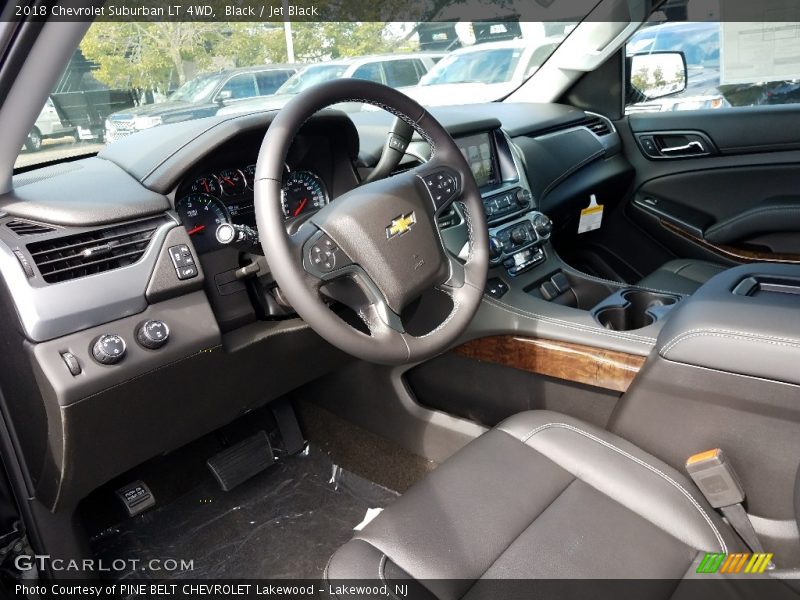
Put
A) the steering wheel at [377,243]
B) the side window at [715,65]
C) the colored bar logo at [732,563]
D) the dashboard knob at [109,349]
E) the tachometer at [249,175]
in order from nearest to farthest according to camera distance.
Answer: the colored bar logo at [732,563], the steering wheel at [377,243], the dashboard knob at [109,349], the tachometer at [249,175], the side window at [715,65]

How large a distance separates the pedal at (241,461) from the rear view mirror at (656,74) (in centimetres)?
220

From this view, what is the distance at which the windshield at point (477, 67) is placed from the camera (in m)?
2.63

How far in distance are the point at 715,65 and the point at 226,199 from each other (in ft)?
7.35

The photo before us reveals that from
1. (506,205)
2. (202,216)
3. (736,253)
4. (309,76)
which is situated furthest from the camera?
(736,253)

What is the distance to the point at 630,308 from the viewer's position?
1.82 meters

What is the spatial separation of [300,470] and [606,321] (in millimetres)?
1124

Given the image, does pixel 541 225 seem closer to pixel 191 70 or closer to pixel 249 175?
pixel 249 175

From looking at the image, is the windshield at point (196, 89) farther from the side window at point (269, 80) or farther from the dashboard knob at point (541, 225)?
the dashboard knob at point (541, 225)

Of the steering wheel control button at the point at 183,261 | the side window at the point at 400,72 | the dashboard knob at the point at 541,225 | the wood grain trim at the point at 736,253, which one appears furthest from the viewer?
the wood grain trim at the point at 736,253

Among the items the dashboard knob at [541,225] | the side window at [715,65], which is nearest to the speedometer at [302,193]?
the dashboard knob at [541,225]

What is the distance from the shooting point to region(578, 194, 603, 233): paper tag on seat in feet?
8.97

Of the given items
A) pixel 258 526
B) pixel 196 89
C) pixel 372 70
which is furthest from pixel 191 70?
pixel 258 526

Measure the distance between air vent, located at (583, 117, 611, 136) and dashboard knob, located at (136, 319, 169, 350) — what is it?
2.12m

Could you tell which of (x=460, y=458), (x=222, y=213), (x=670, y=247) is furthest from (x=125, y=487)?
(x=670, y=247)
